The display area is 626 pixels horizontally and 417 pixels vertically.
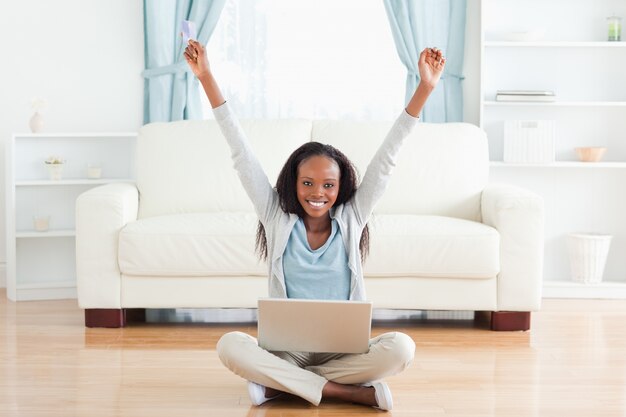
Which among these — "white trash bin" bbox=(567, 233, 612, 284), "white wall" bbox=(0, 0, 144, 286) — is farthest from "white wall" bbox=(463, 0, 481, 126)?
"white wall" bbox=(0, 0, 144, 286)

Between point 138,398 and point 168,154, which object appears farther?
point 168,154

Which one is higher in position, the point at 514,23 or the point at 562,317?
the point at 514,23

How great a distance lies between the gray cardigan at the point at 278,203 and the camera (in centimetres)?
261

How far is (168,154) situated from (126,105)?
76 cm

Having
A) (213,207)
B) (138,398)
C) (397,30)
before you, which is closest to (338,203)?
(138,398)

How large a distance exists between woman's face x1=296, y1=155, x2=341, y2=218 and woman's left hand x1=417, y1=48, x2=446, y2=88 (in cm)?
38

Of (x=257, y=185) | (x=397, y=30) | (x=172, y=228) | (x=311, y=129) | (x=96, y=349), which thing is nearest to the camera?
(x=257, y=185)

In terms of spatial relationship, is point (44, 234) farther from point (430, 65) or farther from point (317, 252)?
point (430, 65)

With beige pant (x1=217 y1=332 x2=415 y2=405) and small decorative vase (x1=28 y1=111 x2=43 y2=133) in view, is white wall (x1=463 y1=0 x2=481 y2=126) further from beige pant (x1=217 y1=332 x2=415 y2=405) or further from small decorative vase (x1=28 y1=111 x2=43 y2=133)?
beige pant (x1=217 y1=332 x2=415 y2=405)

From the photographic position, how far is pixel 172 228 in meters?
3.82

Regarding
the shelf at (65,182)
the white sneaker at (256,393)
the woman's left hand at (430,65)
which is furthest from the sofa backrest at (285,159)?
the woman's left hand at (430,65)

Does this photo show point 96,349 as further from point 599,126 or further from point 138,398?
point 599,126

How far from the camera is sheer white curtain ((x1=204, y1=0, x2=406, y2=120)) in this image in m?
5.00

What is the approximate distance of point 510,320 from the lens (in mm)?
3871
